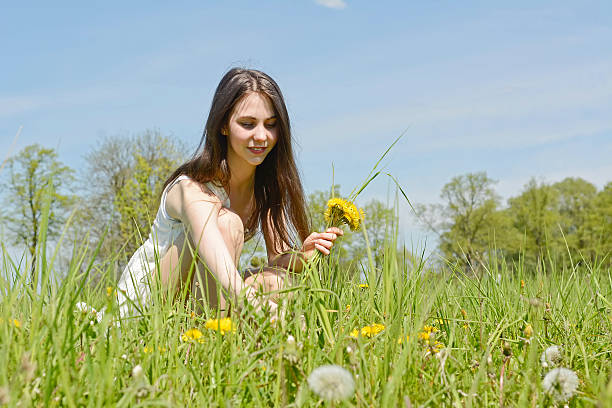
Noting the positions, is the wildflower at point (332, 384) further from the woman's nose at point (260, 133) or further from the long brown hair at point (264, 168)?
the long brown hair at point (264, 168)

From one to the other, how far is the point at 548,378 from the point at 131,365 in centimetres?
112

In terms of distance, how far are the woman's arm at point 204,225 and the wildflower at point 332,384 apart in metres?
1.04

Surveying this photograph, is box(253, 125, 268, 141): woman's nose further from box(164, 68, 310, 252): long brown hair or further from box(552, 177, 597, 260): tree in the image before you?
box(552, 177, 597, 260): tree

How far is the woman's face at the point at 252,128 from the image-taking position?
12.4ft

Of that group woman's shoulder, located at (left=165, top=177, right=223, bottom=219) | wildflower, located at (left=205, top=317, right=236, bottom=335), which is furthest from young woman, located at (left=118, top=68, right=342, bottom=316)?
wildflower, located at (left=205, top=317, right=236, bottom=335)

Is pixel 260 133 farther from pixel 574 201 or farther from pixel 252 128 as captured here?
pixel 574 201

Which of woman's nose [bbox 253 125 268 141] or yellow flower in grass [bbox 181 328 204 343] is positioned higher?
woman's nose [bbox 253 125 268 141]

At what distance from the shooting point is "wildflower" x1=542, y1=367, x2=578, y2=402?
134 cm

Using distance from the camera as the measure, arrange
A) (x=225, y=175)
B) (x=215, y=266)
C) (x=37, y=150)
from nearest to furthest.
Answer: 1. (x=215, y=266)
2. (x=225, y=175)
3. (x=37, y=150)

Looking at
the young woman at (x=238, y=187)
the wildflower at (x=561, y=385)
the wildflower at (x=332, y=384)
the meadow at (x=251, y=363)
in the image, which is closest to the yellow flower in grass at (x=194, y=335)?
the meadow at (x=251, y=363)

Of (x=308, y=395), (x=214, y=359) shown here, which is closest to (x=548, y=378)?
(x=308, y=395)

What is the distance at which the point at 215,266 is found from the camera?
9.26 feet

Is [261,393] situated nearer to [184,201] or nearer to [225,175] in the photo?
[184,201]

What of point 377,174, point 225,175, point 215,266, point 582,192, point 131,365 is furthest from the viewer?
point 582,192
